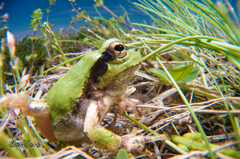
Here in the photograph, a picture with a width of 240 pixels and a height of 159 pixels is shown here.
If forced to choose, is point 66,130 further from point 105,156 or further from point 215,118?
point 215,118

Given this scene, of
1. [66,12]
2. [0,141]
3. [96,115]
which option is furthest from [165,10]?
[66,12]

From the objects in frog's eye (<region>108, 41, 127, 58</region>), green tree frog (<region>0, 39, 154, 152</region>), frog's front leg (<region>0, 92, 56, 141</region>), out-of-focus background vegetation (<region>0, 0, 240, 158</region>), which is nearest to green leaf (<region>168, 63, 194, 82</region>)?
out-of-focus background vegetation (<region>0, 0, 240, 158</region>)

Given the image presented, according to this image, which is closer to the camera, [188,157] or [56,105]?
[188,157]

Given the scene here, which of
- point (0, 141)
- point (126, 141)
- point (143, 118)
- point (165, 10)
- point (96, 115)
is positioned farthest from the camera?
point (165, 10)

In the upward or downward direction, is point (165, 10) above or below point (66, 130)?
above

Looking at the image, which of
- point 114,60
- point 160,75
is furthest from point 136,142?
point 160,75

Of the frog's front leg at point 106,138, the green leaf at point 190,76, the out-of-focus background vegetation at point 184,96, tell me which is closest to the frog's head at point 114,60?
the out-of-focus background vegetation at point 184,96

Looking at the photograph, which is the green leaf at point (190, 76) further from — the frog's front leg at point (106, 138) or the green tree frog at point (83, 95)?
the frog's front leg at point (106, 138)

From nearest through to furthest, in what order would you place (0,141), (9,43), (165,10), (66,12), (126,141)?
(0,141), (9,43), (126,141), (165,10), (66,12)
